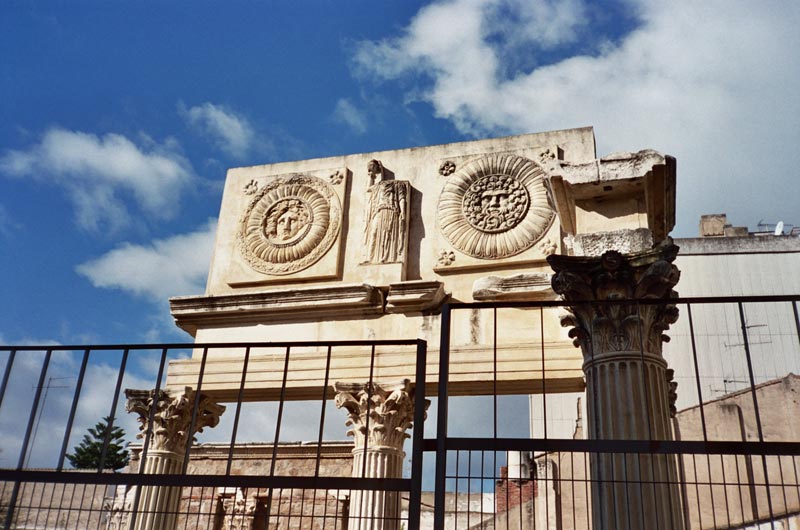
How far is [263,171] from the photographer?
15336mm

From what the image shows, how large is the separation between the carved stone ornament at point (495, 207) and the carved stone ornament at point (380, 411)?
2.66m

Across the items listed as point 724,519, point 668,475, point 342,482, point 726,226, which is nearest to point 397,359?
point 668,475

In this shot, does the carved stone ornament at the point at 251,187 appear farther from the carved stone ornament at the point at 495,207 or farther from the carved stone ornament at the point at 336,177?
the carved stone ornament at the point at 495,207

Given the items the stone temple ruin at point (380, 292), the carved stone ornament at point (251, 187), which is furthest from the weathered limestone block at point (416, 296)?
the carved stone ornament at point (251, 187)

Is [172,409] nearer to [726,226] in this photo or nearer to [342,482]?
[342,482]

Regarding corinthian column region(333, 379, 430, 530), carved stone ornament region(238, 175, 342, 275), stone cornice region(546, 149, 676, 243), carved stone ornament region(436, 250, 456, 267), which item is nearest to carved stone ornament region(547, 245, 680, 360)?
stone cornice region(546, 149, 676, 243)

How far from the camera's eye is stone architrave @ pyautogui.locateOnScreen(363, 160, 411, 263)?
529 inches

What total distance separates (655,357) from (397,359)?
223 inches

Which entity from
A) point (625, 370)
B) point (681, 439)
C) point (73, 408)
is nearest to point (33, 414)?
point (73, 408)

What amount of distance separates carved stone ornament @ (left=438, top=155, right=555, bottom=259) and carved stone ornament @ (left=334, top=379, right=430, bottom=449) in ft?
8.72

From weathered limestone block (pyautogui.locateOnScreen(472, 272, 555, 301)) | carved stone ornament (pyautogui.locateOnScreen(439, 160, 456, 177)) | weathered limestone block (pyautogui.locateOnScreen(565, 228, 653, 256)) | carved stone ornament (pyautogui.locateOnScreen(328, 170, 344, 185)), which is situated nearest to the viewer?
weathered limestone block (pyautogui.locateOnScreen(565, 228, 653, 256))

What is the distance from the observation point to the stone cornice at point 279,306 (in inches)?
516

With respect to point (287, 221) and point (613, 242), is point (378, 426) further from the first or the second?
point (613, 242)

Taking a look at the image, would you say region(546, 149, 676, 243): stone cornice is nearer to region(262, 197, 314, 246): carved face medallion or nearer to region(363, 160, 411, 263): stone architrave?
region(363, 160, 411, 263): stone architrave
